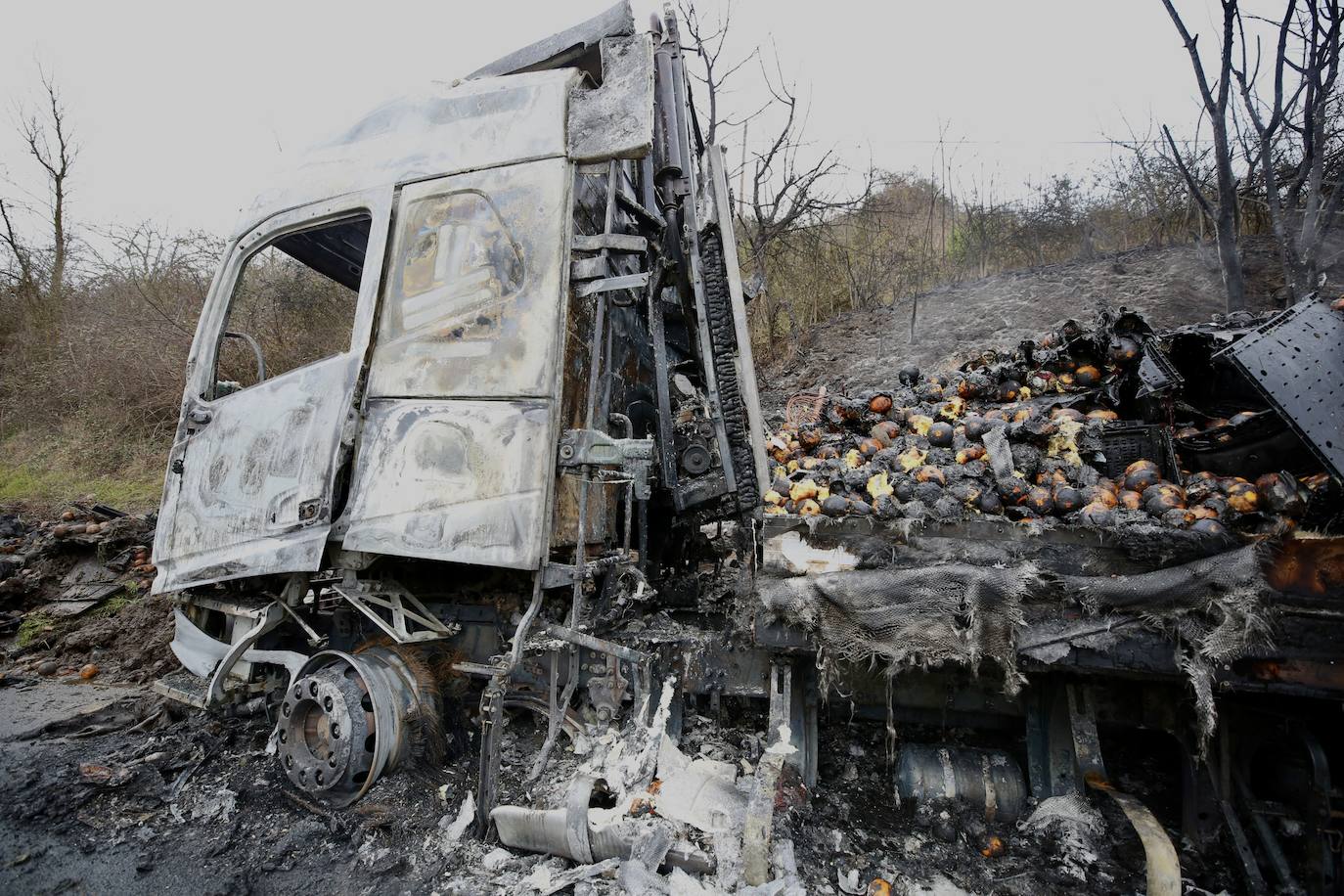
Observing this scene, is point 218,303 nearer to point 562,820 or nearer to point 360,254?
point 360,254

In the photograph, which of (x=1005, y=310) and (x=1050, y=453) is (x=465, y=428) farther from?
(x=1005, y=310)

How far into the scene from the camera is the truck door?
8.63 feet

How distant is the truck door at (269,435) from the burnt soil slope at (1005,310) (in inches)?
229

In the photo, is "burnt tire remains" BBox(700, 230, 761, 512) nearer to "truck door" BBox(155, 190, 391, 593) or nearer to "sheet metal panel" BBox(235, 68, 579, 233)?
"sheet metal panel" BBox(235, 68, 579, 233)

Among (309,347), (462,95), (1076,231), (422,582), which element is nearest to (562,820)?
(422,582)

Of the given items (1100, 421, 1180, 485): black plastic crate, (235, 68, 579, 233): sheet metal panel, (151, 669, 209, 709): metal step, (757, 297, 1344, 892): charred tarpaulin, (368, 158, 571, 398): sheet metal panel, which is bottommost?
(151, 669, 209, 709): metal step

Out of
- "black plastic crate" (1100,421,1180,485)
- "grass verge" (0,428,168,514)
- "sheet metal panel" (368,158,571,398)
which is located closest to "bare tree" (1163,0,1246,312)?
"black plastic crate" (1100,421,1180,485)

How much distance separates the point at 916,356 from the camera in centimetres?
886

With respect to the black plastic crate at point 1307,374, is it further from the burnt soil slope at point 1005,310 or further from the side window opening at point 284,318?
the side window opening at point 284,318

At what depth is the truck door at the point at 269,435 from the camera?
263 centimetres

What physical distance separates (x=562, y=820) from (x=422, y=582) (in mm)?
1237

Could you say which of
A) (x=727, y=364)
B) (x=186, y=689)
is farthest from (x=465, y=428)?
(x=186, y=689)

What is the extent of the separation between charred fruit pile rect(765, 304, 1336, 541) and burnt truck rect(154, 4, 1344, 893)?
2cm

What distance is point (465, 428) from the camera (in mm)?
2514
